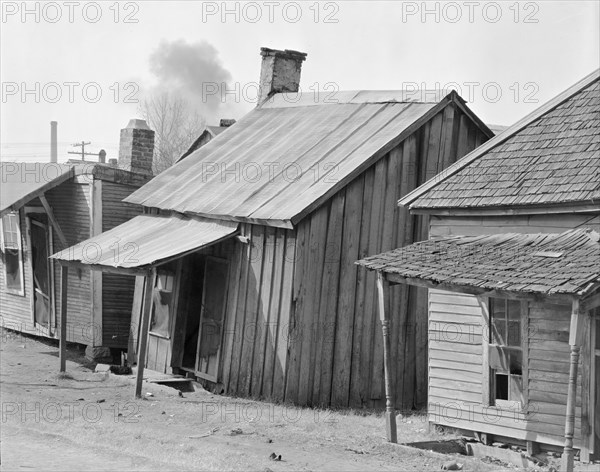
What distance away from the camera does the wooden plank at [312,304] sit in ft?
54.8

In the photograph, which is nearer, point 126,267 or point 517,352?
point 517,352

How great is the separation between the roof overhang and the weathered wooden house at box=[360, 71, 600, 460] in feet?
13.6

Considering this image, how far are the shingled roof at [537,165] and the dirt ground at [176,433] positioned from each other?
132 inches

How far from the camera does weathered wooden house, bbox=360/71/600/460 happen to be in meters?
12.6

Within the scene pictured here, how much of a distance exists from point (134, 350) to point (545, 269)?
34.0 ft

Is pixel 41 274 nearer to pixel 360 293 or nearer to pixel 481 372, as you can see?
pixel 360 293

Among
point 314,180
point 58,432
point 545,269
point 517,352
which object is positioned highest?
point 314,180

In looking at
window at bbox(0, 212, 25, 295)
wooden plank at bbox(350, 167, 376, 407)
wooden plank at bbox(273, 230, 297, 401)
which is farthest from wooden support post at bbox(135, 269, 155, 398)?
window at bbox(0, 212, 25, 295)

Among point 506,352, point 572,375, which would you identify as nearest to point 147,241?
point 506,352

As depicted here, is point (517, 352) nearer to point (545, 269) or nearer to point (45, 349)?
point (545, 269)

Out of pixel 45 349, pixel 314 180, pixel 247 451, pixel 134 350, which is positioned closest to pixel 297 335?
pixel 314 180

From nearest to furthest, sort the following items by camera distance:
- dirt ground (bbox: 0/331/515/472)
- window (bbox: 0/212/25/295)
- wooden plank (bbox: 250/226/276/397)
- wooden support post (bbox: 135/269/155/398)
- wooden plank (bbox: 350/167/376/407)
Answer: dirt ground (bbox: 0/331/515/472) → wooden support post (bbox: 135/269/155/398) → wooden plank (bbox: 250/226/276/397) → wooden plank (bbox: 350/167/376/407) → window (bbox: 0/212/25/295)

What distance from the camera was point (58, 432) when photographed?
45.8ft

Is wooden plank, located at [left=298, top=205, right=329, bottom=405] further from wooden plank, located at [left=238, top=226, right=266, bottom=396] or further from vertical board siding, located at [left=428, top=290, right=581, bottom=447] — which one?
vertical board siding, located at [left=428, top=290, right=581, bottom=447]
